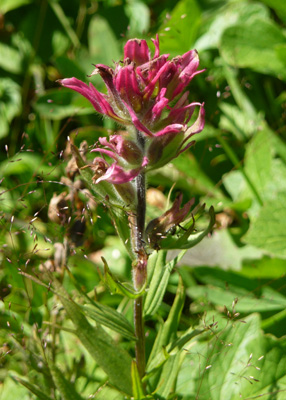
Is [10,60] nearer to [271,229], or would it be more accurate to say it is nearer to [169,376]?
[271,229]

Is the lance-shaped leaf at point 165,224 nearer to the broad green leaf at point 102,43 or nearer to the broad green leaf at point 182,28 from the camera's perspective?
the broad green leaf at point 182,28

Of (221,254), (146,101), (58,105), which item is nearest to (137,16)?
(58,105)

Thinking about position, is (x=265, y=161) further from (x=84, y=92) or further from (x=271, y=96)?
(x=84, y=92)

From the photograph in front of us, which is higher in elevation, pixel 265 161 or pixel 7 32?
pixel 7 32

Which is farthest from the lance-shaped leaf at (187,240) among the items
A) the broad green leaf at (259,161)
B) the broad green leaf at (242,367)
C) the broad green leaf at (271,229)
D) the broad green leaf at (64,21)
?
the broad green leaf at (64,21)

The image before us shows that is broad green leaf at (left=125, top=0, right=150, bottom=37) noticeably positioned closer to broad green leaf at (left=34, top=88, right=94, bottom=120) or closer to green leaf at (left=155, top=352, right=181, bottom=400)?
broad green leaf at (left=34, top=88, right=94, bottom=120)

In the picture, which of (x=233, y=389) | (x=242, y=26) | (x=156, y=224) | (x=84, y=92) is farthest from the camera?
(x=242, y=26)

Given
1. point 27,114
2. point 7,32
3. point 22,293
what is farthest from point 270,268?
point 7,32
